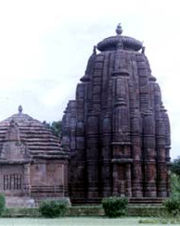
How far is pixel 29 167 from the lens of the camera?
1487 inches

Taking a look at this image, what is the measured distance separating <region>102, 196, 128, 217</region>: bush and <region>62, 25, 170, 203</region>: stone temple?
4.73 m

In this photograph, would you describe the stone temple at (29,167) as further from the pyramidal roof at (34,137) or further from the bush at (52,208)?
the bush at (52,208)

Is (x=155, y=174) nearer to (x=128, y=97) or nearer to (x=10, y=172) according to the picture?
(x=128, y=97)

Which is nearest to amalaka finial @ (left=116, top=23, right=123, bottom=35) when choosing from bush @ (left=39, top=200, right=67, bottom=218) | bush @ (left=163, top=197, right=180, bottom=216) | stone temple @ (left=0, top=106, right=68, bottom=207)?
stone temple @ (left=0, top=106, right=68, bottom=207)

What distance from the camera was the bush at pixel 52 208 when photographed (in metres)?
32.9

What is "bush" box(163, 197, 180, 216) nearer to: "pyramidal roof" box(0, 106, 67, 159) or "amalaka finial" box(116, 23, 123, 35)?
"pyramidal roof" box(0, 106, 67, 159)

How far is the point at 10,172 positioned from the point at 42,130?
386cm

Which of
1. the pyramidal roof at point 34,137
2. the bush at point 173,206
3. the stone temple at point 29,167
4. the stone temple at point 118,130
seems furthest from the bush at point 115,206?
the pyramidal roof at point 34,137

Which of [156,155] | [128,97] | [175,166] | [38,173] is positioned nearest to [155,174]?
[156,155]

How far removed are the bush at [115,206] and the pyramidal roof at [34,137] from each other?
21.7ft

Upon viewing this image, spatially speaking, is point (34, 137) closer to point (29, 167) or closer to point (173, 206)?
point (29, 167)

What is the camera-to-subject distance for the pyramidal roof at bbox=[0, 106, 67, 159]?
38.5 m

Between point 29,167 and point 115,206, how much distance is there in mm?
7145

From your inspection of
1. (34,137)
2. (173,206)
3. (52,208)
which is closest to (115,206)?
(173,206)
